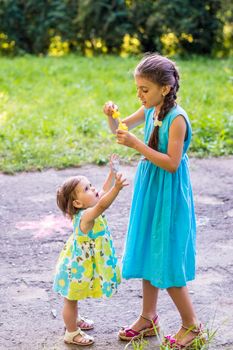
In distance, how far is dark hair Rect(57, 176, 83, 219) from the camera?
11.1 feet

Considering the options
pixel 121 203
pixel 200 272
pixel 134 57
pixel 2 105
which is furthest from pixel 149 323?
pixel 134 57

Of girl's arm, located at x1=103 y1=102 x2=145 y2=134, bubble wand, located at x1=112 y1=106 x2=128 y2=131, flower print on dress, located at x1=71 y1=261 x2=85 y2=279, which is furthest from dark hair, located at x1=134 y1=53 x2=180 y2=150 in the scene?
flower print on dress, located at x1=71 y1=261 x2=85 y2=279

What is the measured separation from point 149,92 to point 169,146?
266mm

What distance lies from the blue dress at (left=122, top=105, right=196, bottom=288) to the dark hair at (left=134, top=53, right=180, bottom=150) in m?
0.04

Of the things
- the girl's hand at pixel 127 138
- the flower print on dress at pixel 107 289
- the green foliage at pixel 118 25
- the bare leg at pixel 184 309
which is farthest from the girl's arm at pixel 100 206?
the green foliage at pixel 118 25

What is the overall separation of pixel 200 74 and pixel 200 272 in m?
6.88

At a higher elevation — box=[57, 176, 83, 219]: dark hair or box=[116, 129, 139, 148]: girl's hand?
box=[116, 129, 139, 148]: girl's hand

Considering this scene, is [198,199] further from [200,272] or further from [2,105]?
[2,105]

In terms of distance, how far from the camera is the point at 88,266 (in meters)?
3.38

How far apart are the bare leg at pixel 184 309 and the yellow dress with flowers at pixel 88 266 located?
1.01 ft

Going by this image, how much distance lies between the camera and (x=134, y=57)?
42.7 ft

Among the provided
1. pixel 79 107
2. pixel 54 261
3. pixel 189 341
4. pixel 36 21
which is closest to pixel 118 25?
pixel 36 21

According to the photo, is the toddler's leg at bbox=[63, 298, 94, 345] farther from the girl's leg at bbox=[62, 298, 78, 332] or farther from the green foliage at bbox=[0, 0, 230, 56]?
the green foliage at bbox=[0, 0, 230, 56]

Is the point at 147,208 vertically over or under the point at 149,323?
over
